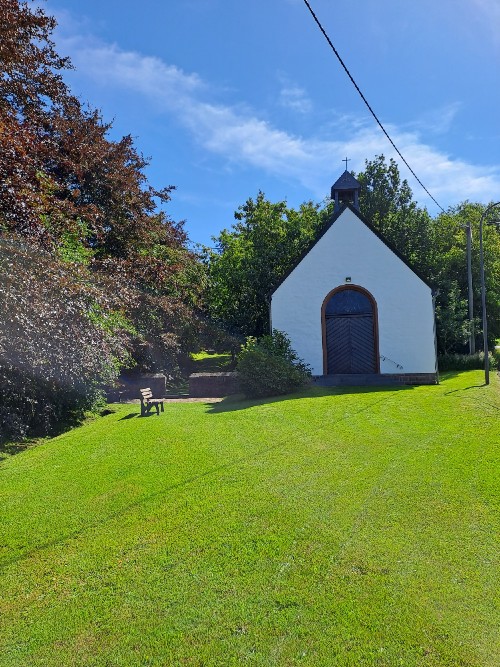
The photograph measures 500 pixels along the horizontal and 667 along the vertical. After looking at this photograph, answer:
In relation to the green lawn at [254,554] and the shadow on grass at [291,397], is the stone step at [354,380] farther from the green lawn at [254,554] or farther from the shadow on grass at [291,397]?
the green lawn at [254,554]

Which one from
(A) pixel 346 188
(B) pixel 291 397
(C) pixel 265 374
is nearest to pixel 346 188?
(A) pixel 346 188

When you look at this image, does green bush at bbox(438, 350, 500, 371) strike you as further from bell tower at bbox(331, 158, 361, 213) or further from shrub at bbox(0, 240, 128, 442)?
shrub at bbox(0, 240, 128, 442)

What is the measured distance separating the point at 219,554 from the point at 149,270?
1565cm

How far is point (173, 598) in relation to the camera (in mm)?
3896

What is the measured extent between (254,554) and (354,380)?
1447 cm

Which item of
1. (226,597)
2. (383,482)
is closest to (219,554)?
(226,597)

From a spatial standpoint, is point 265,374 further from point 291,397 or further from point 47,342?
point 47,342

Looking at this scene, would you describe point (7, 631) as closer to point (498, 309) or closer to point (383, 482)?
point (383, 482)

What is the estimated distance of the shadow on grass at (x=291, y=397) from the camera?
43.3ft

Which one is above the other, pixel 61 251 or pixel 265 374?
pixel 61 251

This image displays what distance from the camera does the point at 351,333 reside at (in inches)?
762

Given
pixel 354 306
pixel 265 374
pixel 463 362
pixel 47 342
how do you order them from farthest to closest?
pixel 463 362
pixel 354 306
pixel 265 374
pixel 47 342

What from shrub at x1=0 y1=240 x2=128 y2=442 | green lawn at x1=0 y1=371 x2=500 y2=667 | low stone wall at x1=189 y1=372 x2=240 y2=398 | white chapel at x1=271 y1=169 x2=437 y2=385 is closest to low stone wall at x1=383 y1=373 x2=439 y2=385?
white chapel at x1=271 y1=169 x2=437 y2=385

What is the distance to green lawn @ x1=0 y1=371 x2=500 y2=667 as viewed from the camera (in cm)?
337
